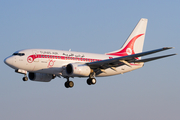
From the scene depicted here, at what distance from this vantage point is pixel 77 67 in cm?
4256

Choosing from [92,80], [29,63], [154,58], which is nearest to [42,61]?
[29,63]

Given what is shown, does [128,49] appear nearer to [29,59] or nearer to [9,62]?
[29,59]

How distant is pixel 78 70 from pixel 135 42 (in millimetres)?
16080

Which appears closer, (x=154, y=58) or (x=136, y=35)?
(x=154, y=58)

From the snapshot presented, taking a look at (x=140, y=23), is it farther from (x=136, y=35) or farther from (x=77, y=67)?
(x=77, y=67)

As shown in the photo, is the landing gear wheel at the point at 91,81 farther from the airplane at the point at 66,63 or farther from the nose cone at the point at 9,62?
the nose cone at the point at 9,62

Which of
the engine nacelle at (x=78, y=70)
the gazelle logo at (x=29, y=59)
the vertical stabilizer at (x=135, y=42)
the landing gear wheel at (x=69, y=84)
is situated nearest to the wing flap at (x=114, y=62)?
the engine nacelle at (x=78, y=70)

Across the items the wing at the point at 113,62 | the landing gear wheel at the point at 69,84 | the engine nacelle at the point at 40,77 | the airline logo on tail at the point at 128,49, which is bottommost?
the landing gear wheel at the point at 69,84

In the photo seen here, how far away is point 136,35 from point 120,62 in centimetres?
1233

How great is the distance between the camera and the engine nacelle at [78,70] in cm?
4231

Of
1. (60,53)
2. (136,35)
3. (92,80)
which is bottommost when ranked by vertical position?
(92,80)

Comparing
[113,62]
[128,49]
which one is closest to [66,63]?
[113,62]

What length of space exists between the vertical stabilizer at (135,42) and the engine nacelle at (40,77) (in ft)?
38.5

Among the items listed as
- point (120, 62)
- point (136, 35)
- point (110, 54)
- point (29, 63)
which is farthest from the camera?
point (136, 35)
